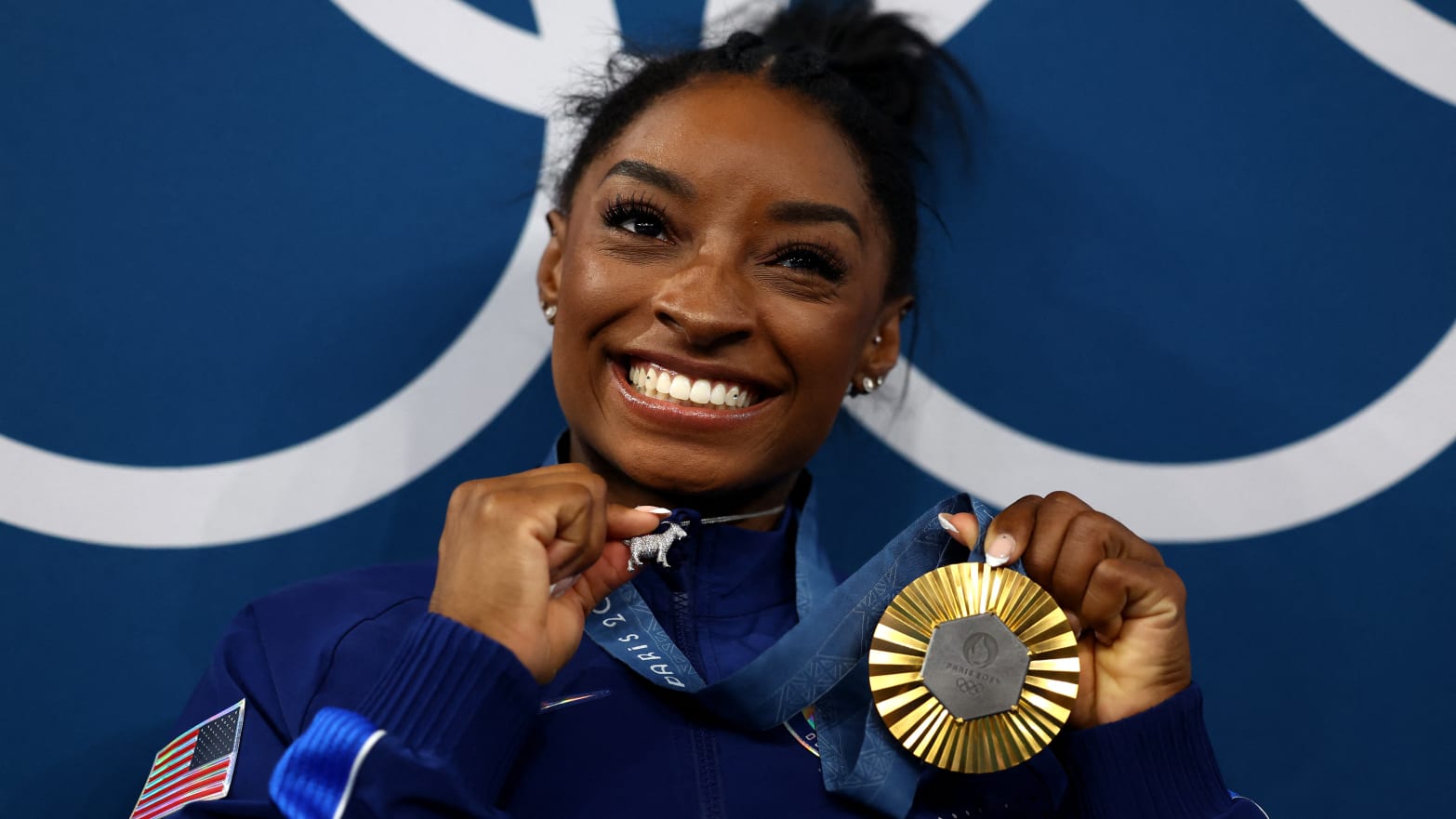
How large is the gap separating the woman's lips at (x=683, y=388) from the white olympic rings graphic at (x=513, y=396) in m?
0.50

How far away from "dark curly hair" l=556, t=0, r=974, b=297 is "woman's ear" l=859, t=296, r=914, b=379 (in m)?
0.02

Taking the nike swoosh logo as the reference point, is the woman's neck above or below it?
above

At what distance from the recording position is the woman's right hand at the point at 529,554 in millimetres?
1158

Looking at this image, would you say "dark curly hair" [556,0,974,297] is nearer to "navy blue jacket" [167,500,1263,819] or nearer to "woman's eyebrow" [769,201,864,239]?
"woman's eyebrow" [769,201,864,239]

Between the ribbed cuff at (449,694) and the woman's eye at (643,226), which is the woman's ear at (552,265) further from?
the ribbed cuff at (449,694)

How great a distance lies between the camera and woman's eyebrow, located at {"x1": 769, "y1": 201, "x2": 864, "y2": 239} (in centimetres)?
146

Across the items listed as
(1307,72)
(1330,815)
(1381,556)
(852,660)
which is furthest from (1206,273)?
(852,660)

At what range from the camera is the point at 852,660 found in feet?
4.37

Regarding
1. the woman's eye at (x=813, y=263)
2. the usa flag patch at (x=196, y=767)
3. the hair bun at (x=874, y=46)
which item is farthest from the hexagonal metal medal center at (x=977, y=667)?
the hair bun at (x=874, y=46)

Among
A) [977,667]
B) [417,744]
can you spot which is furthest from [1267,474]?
[417,744]

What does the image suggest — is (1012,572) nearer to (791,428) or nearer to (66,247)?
(791,428)

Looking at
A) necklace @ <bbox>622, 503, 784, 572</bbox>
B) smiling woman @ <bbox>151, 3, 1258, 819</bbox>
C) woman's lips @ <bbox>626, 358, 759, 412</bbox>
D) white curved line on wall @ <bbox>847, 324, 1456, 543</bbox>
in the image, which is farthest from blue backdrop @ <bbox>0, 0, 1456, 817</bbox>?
necklace @ <bbox>622, 503, 784, 572</bbox>

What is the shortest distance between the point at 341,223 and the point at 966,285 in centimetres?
93

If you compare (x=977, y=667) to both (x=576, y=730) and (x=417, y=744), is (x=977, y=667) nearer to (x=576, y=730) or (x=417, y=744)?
(x=576, y=730)
